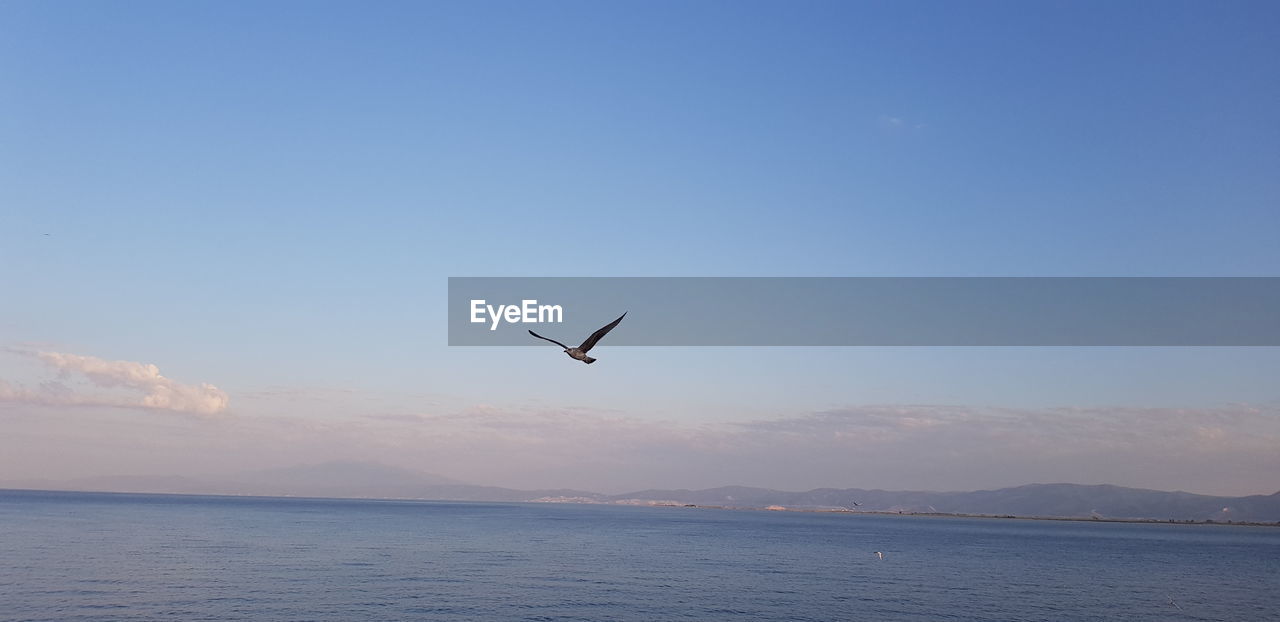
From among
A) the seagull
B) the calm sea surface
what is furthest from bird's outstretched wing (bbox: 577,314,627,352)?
the calm sea surface

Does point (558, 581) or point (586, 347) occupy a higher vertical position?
point (586, 347)

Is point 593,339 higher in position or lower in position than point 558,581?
higher

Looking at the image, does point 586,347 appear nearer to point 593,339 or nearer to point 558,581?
point 593,339

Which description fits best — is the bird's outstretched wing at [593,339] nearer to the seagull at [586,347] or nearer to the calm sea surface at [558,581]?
the seagull at [586,347]

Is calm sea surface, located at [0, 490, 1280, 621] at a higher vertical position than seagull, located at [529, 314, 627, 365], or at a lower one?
lower

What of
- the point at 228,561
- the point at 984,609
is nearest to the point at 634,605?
the point at 984,609

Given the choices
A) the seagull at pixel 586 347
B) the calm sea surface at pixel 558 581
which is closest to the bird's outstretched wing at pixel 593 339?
the seagull at pixel 586 347

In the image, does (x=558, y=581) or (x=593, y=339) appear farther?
(x=558, y=581)

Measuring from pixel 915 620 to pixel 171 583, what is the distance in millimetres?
48465

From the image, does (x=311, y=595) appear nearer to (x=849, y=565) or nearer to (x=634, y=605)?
(x=634, y=605)

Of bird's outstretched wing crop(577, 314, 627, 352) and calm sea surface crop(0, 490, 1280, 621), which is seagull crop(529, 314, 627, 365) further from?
calm sea surface crop(0, 490, 1280, 621)

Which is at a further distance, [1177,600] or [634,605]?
[1177,600]

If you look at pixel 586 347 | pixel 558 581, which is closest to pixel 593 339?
pixel 586 347

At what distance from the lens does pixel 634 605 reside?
53.0 metres
